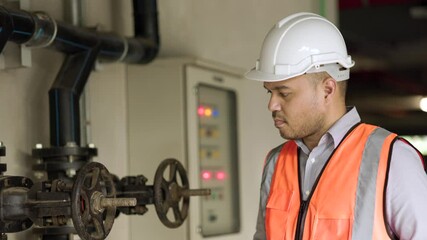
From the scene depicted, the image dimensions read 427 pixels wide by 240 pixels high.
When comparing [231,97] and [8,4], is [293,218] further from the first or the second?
[231,97]

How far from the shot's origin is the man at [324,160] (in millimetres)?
2488

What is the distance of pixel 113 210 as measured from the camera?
3004 mm

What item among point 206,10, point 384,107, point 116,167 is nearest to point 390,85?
point 384,107

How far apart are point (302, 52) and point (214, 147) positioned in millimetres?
1880

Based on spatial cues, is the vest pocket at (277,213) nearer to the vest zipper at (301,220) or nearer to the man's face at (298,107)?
the vest zipper at (301,220)

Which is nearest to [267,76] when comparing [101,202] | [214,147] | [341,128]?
[341,128]

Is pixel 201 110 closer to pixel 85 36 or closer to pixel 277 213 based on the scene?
pixel 85 36

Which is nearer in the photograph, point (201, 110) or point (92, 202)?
point (92, 202)

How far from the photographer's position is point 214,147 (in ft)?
15.1

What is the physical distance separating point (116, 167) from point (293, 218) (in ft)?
5.33

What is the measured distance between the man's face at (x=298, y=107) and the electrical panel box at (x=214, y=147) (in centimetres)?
154

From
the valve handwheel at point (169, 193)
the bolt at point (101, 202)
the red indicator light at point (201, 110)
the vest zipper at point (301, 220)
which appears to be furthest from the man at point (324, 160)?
the red indicator light at point (201, 110)

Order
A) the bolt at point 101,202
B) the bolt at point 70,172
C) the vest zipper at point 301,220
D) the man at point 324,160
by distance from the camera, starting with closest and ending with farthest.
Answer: the man at point 324,160
the vest zipper at point 301,220
the bolt at point 101,202
the bolt at point 70,172

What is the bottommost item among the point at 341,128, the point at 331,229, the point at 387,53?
the point at 331,229
